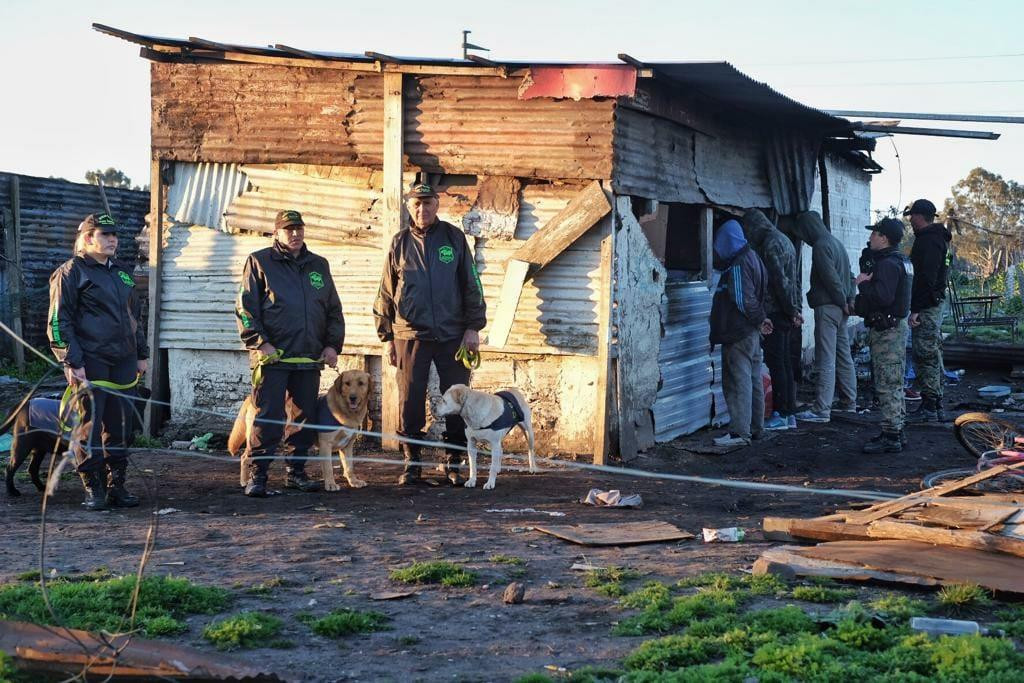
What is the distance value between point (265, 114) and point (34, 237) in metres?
7.37

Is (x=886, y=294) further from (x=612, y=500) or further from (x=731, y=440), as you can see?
(x=612, y=500)

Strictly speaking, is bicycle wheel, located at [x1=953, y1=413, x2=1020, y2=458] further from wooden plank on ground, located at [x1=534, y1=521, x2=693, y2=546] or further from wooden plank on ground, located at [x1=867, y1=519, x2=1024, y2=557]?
wooden plank on ground, located at [x1=534, y1=521, x2=693, y2=546]

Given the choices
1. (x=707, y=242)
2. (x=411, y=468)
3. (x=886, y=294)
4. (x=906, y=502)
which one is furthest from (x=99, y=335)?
(x=886, y=294)

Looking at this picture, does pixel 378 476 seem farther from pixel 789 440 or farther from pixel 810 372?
pixel 810 372

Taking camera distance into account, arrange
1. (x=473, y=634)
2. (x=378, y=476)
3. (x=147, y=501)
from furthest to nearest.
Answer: (x=378, y=476) < (x=147, y=501) < (x=473, y=634)

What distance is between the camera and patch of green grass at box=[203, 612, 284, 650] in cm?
486

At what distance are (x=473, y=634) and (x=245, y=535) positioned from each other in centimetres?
240

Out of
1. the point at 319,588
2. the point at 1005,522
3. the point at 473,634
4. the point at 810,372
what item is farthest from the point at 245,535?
the point at 810,372

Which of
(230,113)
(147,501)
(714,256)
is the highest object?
(230,113)

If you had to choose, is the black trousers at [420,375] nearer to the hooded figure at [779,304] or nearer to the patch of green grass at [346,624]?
the patch of green grass at [346,624]

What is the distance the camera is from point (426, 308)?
8.63m

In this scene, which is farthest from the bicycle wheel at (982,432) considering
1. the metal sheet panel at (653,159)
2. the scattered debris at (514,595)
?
the scattered debris at (514,595)

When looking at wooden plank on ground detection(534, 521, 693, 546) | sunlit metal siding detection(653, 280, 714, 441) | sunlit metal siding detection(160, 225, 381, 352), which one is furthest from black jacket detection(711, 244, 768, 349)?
wooden plank on ground detection(534, 521, 693, 546)

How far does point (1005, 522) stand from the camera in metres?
5.96
